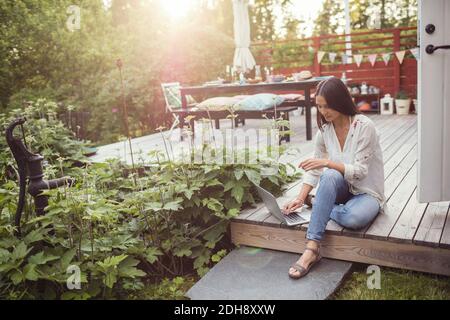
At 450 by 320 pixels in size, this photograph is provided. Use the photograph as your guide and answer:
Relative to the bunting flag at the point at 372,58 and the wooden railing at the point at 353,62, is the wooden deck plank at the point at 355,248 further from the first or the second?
the bunting flag at the point at 372,58

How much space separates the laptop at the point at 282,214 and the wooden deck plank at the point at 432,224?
71cm

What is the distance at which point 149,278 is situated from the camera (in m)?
3.12

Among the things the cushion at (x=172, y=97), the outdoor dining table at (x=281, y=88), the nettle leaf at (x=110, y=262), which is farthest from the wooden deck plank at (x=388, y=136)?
the cushion at (x=172, y=97)

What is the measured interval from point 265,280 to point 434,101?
1.60 m

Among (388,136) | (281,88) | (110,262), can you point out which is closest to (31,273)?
(110,262)

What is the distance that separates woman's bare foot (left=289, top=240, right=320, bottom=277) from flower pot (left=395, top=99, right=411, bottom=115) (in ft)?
23.1

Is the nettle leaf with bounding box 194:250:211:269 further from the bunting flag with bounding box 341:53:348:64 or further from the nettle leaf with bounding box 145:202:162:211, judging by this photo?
the bunting flag with bounding box 341:53:348:64

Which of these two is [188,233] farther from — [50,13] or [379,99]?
[50,13]

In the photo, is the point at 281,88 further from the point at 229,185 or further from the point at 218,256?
the point at 218,256

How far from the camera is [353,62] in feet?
34.0

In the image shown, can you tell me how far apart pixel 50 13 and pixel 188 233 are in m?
8.88

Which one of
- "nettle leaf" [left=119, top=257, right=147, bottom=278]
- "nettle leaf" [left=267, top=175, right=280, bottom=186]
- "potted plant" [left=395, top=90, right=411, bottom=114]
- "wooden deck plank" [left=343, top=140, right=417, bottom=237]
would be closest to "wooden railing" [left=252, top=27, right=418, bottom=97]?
"potted plant" [left=395, top=90, right=411, bottom=114]

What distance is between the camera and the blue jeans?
2709 millimetres
